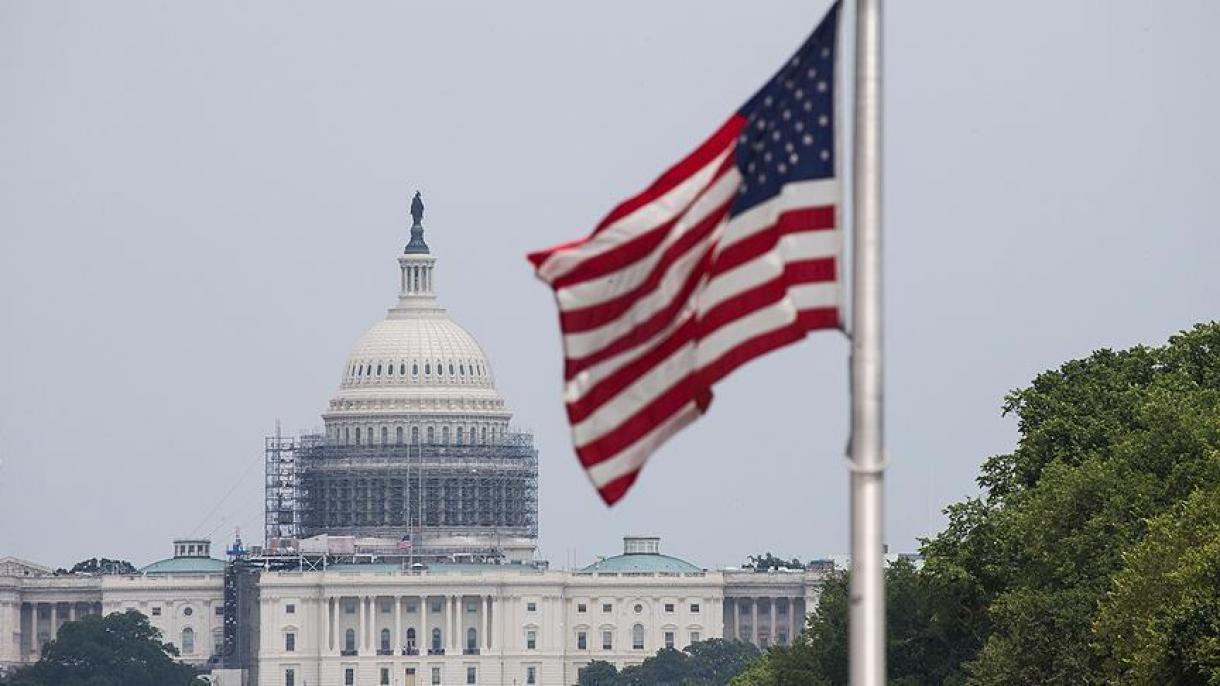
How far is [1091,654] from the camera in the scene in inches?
3804

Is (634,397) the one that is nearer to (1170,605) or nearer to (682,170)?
(682,170)

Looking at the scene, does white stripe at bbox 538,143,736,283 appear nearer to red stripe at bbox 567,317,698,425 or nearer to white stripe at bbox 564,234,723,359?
white stripe at bbox 564,234,723,359

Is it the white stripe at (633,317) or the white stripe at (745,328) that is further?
the white stripe at (633,317)

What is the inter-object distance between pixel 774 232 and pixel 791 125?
2.97 feet

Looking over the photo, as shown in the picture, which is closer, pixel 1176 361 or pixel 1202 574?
pixel 1202 574

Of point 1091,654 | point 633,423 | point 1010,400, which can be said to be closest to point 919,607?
point 1010,400

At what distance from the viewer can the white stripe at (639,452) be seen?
34125 mm

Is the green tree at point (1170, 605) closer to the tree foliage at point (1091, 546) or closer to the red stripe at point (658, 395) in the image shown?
the tree foliage at point (1091, 546)

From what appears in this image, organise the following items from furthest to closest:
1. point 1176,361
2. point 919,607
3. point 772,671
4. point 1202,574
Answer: point 772,671
point 919,607
point 1176,361
point 1202,574

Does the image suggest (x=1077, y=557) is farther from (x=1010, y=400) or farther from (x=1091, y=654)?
(x=1010, y=400)

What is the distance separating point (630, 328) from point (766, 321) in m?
1.25

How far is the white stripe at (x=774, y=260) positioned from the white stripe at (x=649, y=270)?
42 centimetres

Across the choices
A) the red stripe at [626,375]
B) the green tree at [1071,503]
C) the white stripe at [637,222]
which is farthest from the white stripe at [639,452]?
the green tree at [1071,503]

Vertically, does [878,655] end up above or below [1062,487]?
below
